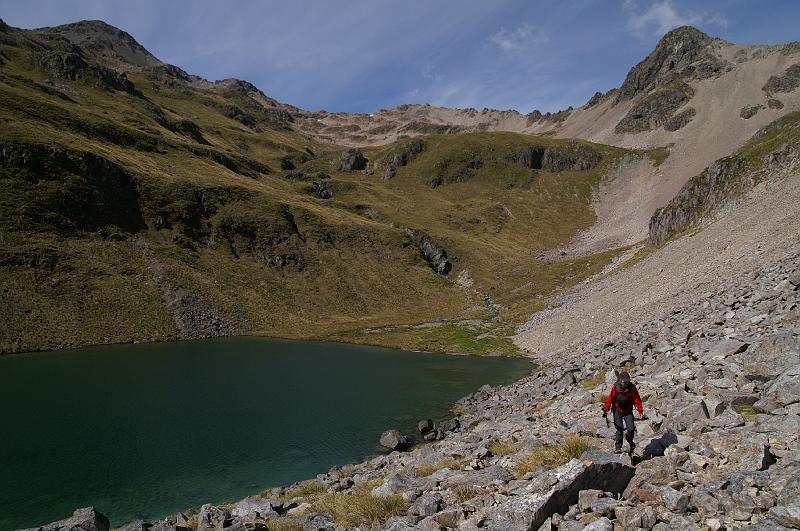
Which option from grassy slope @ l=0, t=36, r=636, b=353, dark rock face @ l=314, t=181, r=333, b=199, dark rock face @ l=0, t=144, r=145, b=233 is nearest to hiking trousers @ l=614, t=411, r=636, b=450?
grassy slope @ l=0, t=36, r=636, b=353

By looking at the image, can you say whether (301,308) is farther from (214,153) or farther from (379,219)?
(214,153)

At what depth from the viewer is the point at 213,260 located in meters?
110

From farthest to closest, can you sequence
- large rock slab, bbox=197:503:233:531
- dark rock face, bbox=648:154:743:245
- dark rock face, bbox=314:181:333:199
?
dark rock face, bbox=314:181:333:199 < dark rock face, bbox=648:154:743:245 < large rock slab, bbox=197:503:233:531

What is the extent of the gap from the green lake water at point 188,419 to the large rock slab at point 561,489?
812 inches

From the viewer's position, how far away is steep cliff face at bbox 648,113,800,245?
272 ft

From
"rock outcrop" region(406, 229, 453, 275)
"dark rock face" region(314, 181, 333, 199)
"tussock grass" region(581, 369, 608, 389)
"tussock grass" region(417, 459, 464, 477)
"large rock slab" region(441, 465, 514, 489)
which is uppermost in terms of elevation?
"dark rock face" region(314, 181, 333, 199)

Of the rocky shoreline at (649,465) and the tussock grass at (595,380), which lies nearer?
the rocky shoreline at (649,465)

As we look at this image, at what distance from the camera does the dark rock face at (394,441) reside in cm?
3247

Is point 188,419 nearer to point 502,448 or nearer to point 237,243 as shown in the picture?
point 502,448

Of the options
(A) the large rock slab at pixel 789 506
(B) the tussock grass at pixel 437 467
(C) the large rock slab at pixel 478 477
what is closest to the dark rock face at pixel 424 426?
(B) the tussock grass at pixel 437 467

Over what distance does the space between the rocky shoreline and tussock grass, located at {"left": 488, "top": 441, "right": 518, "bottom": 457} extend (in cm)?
6

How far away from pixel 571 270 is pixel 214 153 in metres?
135

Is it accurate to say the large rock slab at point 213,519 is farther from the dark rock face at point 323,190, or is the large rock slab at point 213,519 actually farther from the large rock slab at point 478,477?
the dark rock face at point 323,190

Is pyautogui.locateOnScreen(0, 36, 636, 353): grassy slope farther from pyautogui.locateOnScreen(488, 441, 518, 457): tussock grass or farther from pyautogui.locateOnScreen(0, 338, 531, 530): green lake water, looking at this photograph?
pyautogui.locateOnScreen(488, 441, 518, 457): tussock grass
